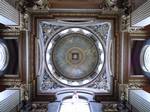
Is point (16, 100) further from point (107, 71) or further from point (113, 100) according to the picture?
point (107, 71)

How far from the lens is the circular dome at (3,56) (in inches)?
595

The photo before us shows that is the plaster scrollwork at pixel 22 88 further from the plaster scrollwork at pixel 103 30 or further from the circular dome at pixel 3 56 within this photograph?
the plaster scrollwork at pixel 103 30

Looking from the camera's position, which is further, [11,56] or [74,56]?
[74,56]

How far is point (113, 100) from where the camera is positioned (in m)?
15.4

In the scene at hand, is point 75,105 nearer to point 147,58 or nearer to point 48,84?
point 48,84

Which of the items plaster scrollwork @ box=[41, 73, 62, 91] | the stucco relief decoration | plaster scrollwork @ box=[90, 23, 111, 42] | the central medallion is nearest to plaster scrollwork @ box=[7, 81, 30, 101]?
the stucco relief decoration

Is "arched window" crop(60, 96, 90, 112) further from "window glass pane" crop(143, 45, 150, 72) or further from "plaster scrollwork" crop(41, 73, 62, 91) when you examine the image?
"window glass pane" crop(143, 45, 150, 72)

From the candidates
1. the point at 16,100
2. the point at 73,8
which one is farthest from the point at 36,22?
the point at 16,100

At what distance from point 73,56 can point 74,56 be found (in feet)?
0.31

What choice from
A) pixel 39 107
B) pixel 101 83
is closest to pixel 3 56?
pixel 39 107

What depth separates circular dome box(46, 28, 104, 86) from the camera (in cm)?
1886

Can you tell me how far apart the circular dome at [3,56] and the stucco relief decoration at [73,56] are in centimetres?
175

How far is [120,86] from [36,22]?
5540 mm

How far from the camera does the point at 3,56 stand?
15.3 meters
